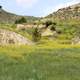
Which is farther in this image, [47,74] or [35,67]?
[35,67]

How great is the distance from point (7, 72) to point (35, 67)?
4.92m

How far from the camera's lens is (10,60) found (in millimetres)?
45750

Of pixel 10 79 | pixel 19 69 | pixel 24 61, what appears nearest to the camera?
pixel 10 79

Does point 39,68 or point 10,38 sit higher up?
point 39,68

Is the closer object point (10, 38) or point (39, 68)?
point (39, 68)

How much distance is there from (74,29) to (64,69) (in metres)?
134

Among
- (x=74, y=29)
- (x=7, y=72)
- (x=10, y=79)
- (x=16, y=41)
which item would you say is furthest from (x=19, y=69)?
(x=74, y=29)

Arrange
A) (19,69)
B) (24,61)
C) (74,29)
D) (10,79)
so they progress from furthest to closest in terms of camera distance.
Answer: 1. (74,29)
2. (24,61)
3. (19,69)
4. (10,79)

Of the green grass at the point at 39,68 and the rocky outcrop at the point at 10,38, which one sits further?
the rocky outcrop at the point at 10,38

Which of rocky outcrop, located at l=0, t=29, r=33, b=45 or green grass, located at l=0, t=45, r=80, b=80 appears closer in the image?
green grass, located at l=0, t=45, r=80, b=80

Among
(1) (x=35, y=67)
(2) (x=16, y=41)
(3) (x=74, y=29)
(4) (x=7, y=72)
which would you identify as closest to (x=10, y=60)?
(1) (x=35, y=67)

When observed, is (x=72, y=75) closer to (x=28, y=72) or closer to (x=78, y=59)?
(x=28, y=72)

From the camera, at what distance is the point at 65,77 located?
34.2m

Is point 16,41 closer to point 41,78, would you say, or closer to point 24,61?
point 24,61
